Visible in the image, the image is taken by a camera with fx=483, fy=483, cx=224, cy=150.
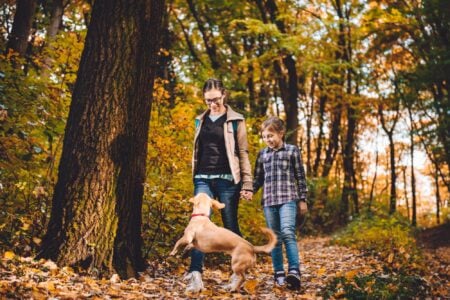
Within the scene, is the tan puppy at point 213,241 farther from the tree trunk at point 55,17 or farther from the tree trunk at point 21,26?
the tree trunk at point 55,17

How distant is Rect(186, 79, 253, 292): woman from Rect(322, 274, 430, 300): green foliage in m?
1.22

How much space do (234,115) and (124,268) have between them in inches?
81.0

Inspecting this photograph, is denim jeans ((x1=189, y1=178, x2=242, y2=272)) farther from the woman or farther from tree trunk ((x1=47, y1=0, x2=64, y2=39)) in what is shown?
tree trunk ((x1=47, y1=0, x2=64, y2=39))

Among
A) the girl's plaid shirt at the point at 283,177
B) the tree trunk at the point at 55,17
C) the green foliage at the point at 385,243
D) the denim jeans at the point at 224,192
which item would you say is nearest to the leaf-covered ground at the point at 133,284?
the denim jeans at the point at 224,192

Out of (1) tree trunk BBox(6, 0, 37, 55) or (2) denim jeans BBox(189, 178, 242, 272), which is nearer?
(2) denim jeans BBox(189, 178, 242, 272)

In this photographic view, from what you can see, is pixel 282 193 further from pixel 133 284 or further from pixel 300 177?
pixel 133 284

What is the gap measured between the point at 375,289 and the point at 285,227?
1155 mm

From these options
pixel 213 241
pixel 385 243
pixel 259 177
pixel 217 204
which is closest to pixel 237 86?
pixel 385 243

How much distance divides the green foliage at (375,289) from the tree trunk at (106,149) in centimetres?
223

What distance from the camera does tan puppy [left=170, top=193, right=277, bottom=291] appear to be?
4.62 meters

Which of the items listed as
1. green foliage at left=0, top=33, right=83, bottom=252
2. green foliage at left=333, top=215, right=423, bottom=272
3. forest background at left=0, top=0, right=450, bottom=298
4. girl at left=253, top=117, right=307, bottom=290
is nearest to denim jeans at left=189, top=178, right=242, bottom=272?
girl at left=253, top=117, right=307, bottom=290

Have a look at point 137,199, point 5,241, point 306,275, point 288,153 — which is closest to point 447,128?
point 306,275

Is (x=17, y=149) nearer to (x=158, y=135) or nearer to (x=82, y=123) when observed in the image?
(x=82, y=123)

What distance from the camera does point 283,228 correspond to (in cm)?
546
